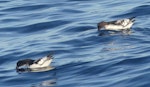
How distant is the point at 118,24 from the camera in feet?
87.8

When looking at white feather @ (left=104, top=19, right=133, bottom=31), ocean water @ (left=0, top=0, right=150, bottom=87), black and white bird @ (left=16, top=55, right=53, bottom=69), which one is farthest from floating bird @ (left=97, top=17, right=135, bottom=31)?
black and white bird @ (left=16, top=55, right=53, bottom=69)

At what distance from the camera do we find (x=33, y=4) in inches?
1347

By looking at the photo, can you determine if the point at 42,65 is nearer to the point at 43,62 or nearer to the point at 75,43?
the point at 43,62

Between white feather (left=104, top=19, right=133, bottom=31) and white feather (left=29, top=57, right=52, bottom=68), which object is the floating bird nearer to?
white feather (left=104, top=19, right=133, bottom=31)

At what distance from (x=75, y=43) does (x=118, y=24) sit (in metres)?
2.79

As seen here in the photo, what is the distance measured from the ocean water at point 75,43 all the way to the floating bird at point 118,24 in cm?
31

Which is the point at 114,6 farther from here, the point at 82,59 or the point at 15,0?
the point at 82,59

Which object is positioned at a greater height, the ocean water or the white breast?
the white breast

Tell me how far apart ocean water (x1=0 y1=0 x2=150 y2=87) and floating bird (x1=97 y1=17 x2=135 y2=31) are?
1.02 ft

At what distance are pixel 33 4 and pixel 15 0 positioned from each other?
2.25 meters

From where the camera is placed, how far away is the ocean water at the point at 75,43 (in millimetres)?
19719

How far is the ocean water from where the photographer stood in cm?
1972

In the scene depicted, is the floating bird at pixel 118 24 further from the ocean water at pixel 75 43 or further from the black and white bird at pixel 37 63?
the black and white bird at pixel 37 63

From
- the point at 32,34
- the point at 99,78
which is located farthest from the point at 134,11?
the point at 99,78
